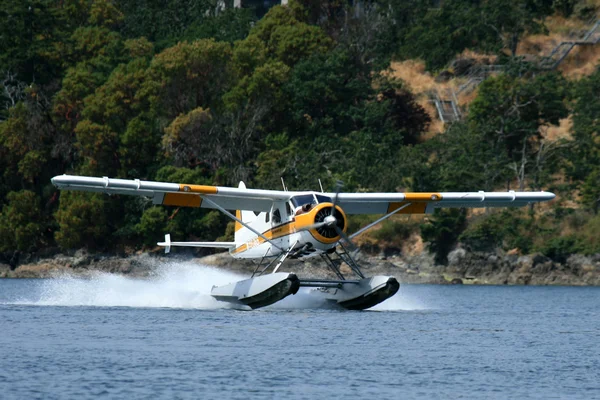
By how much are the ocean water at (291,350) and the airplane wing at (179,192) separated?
87.9 inches

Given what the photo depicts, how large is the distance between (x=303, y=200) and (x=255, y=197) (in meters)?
1.78

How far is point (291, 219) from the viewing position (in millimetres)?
22125

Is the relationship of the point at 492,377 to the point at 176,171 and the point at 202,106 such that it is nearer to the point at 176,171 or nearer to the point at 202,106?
the point at 176,171

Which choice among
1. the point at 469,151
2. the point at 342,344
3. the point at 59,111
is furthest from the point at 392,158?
the point at 342,344

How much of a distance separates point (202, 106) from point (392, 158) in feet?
28.0

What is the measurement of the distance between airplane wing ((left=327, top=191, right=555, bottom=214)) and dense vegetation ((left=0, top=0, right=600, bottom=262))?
14.0 meters

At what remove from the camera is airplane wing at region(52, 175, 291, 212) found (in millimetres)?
22344

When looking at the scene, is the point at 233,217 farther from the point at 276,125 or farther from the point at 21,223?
the point at 276,125

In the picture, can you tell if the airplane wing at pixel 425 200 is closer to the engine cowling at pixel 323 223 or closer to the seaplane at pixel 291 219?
the seaplane at pixel 291 219

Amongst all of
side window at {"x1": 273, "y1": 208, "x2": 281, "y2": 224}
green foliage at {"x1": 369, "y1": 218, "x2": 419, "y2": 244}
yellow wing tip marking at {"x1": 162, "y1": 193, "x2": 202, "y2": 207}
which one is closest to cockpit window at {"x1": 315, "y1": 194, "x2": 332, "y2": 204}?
side window at {"x1": 273, "y1": 208, "x2": 281, "y2": 224}

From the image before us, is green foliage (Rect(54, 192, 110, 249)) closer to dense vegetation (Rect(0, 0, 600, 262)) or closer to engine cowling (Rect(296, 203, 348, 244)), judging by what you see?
dense vegetation (Rect(0, 0, 600, 262))

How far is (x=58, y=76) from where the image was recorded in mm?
55125

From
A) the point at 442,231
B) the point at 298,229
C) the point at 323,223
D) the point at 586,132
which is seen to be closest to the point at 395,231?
the point at 442,231

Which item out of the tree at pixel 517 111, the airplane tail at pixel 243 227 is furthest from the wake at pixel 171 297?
the tree at pixel 517 111
